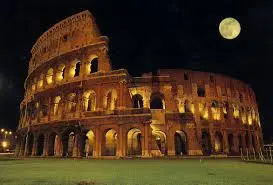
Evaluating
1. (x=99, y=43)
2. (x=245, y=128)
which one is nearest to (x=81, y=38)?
(x=99, y=43)

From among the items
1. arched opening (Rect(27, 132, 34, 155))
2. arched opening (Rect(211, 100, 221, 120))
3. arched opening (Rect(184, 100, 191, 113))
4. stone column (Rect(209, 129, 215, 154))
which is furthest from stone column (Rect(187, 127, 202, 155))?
arched opening (Rect(27, 132, 34, 155))

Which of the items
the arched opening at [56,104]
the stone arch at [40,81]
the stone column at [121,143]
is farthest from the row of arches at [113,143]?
the stone arch at [40,81]

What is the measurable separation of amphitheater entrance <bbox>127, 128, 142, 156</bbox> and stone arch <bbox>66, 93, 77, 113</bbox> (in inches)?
283

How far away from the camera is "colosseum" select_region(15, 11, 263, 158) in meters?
20.4

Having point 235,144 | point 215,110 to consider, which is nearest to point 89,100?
point 215,110

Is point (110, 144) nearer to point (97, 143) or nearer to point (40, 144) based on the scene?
point (97, 143)

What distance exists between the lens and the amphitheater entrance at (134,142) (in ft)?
73.5

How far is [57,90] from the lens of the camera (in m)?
24.2

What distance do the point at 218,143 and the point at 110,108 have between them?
15785 mm

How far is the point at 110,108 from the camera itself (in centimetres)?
2334

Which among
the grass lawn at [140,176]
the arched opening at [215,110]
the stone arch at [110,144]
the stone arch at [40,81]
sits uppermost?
the stone arch at [40,81]

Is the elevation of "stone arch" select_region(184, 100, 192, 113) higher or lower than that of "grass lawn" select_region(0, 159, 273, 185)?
higher

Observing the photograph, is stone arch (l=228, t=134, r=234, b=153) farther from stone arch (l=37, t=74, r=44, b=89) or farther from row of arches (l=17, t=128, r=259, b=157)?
stone arch (l=37, t=74, r=44, b=89)

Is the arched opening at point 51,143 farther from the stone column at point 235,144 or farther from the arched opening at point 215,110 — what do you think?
the stone column at point 235,144
